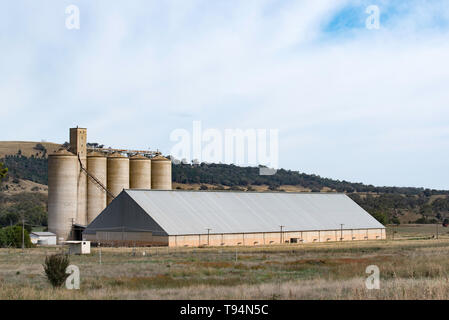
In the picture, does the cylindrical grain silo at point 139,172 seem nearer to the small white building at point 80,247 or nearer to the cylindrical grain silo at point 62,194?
the cylindrical grain silo at point 62,194

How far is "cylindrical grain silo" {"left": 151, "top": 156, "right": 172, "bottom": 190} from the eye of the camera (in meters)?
90.6

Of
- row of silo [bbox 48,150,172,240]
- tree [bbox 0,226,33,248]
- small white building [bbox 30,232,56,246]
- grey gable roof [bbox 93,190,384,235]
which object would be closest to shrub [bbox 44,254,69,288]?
grey gable roof [bbox 93,190,384,235]

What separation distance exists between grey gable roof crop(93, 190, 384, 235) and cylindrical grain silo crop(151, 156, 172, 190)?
9.49 metres

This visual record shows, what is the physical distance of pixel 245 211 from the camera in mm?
81062

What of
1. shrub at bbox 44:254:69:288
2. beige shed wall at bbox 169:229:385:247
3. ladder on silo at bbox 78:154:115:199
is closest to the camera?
shrub at bbox 44:254:69:288

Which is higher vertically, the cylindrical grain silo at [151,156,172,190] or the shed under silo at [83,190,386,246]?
the cylindrical grain silo at [151,156,172,190]

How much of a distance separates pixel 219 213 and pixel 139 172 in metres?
15.4

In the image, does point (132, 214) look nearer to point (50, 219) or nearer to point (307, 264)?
point (50, 219)

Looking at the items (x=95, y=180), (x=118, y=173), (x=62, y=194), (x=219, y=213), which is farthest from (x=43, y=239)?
(x=219, y=213)

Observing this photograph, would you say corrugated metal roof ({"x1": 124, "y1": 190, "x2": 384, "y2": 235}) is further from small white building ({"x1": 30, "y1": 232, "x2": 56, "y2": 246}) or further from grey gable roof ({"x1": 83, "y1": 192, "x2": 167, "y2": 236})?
small white building ({"x1": 30, "y1": 232, "x2": 56, "y2": 246})

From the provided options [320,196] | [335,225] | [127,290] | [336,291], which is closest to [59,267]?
[127,290]

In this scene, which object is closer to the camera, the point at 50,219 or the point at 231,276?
the point at 231,276

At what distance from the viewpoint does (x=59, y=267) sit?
92.2 feet
